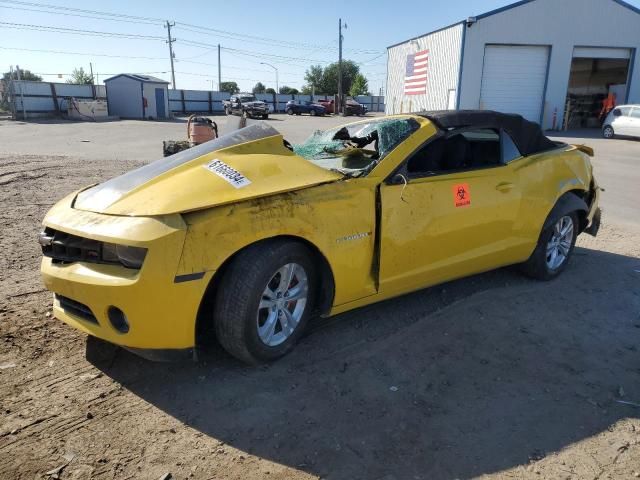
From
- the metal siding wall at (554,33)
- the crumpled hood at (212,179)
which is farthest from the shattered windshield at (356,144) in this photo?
the metal siding wall at (554,33)

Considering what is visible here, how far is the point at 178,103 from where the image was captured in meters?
46.0

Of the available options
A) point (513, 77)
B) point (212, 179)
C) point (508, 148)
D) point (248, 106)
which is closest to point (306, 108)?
point (248, 106)

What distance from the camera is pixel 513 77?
26516mm

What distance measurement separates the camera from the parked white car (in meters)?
21.6

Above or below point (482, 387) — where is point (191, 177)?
above

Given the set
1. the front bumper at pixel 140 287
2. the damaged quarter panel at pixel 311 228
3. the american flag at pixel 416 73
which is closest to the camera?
the front bumper at pixel 140 287

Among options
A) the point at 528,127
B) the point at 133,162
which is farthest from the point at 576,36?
the point at 528,127

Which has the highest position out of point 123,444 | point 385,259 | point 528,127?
point 528,127

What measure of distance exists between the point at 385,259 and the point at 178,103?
46044mm

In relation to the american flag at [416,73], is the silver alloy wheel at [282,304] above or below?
below

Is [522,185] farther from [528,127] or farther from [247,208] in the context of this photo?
[247,208]

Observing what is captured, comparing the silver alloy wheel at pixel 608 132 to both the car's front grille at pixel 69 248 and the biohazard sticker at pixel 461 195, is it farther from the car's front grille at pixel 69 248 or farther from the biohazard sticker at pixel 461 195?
the car's front grille at pixel 69 248

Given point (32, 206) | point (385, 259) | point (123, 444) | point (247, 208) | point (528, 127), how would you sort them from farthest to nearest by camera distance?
point (32, 206) → point (528, 127) → point (385, 259) → point (247, 208) → point (123, 444)

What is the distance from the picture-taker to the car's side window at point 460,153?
3.86 meters
